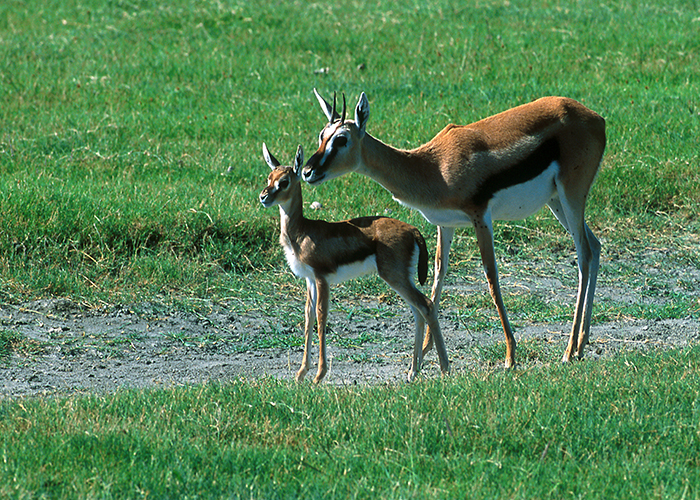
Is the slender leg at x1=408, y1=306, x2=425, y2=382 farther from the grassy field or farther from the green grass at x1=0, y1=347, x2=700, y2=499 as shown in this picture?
the grassy field

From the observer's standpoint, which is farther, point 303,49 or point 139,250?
point 303,49

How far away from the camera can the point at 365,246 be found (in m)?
6.71

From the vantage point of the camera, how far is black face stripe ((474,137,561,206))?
7.02m

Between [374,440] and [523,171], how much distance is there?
116 inches

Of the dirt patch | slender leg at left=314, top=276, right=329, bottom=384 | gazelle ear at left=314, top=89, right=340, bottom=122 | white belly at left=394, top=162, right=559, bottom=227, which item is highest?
gazelle ear at left=314, top=89, right=340, bottom=122

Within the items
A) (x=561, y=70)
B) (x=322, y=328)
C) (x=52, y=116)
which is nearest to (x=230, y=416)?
(x=322, y=328)

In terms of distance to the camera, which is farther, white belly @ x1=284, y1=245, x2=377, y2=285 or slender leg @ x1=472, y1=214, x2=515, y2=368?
slender leg @ x1=472, y1=214, x2=515, y2=368

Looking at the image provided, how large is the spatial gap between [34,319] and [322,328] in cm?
289

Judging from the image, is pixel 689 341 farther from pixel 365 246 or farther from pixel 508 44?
pixel 508 44

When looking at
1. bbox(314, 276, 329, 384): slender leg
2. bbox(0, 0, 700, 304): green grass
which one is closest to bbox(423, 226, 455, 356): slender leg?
bbox(314, 276, 329, 384): slender leg

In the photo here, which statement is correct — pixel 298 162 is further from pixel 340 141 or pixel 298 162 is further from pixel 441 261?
pixel 441 261

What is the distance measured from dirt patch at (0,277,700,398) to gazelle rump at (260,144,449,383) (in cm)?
44

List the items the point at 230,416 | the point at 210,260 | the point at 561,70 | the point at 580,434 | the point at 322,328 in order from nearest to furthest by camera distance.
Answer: the point at 580,434 → the point at 230,416 → the point at 322,328 → the point at 210,260 → the point at 561,70

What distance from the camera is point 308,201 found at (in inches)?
412
